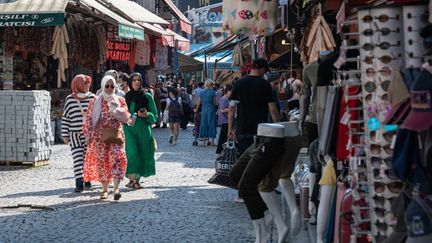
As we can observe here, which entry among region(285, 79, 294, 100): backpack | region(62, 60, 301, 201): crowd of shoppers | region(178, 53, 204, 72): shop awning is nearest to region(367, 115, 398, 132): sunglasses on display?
region(62, 60, 301, 201): crowd of shoppers

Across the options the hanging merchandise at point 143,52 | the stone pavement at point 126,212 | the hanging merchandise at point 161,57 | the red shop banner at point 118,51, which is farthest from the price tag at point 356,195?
the hanging merchandise at point 161,57

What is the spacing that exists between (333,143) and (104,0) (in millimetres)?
17551

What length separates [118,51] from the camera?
2734 centimetres

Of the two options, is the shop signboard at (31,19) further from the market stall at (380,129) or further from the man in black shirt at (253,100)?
the market stall at (380,129)

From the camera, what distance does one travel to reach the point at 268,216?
332 inches

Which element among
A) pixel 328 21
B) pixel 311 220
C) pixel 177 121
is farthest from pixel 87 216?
pixel 177 121

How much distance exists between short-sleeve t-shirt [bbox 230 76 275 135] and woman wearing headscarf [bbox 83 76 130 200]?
7.34ft

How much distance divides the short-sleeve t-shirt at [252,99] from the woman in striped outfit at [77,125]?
3.18 m

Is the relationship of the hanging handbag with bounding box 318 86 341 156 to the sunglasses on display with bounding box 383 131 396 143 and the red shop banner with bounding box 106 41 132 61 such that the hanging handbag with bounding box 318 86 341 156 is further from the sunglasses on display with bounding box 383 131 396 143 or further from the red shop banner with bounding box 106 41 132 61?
the red shop banner with bounding box 106 41 132 61

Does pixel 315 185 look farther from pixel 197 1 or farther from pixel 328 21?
pixel 197 1

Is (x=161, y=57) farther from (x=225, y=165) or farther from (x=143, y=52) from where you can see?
(x=225, y=165)

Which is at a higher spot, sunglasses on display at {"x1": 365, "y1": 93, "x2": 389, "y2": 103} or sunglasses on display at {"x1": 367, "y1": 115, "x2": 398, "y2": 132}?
sunglasses on display at {"x1": 365, "y1": 93, "x2": 389, "y2": 103}

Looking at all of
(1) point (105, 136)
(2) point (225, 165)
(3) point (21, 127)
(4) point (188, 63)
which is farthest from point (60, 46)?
(4) point (188, 63)

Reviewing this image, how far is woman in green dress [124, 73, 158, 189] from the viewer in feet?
42.4
